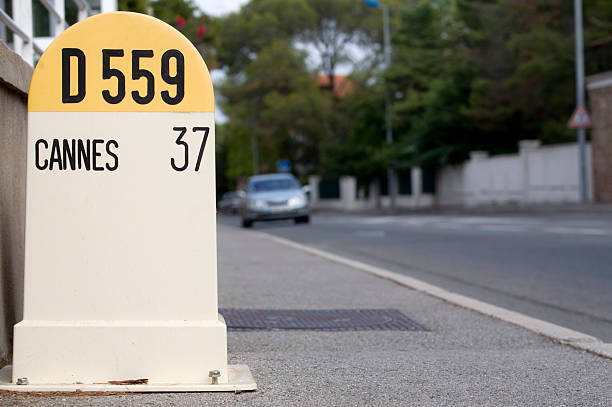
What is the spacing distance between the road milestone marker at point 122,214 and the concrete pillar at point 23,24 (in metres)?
2.17

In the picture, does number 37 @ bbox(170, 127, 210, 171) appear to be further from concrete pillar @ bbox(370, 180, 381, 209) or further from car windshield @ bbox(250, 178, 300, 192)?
concrete pillar @ bbox(370, 180, 381, 209)

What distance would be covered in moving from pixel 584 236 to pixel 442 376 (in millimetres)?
10622

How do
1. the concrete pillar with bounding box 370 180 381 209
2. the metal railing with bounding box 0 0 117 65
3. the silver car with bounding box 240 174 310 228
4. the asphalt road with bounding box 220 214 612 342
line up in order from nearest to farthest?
the metal railing with bounding box 0 0 117 65
the asphalt road with bounding box 220 214 612 342
the silver car with bounding box 240 174 310 228
the concrete pillar with bounding box 370 180 381 209

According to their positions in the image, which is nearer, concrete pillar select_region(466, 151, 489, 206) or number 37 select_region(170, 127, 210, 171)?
number 37 select_region(170, 127, 210, 171)

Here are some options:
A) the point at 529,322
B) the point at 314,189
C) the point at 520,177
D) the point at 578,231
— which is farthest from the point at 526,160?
the point at 529,322

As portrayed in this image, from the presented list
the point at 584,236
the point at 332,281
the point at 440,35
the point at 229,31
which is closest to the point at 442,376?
the point at 332,281

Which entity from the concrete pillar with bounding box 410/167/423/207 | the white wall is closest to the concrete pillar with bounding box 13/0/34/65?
the white wall

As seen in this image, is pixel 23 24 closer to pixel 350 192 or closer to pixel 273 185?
pixel 273 185

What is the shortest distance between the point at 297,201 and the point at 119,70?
2001 centimetres

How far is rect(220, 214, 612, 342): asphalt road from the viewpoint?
6852mm

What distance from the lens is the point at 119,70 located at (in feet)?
11.0

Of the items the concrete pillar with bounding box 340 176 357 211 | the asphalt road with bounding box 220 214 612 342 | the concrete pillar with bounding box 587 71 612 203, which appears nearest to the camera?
the asphalt road with bounding box 220 214 612 342

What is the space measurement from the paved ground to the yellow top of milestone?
1152 mm

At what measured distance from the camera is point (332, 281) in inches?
307
